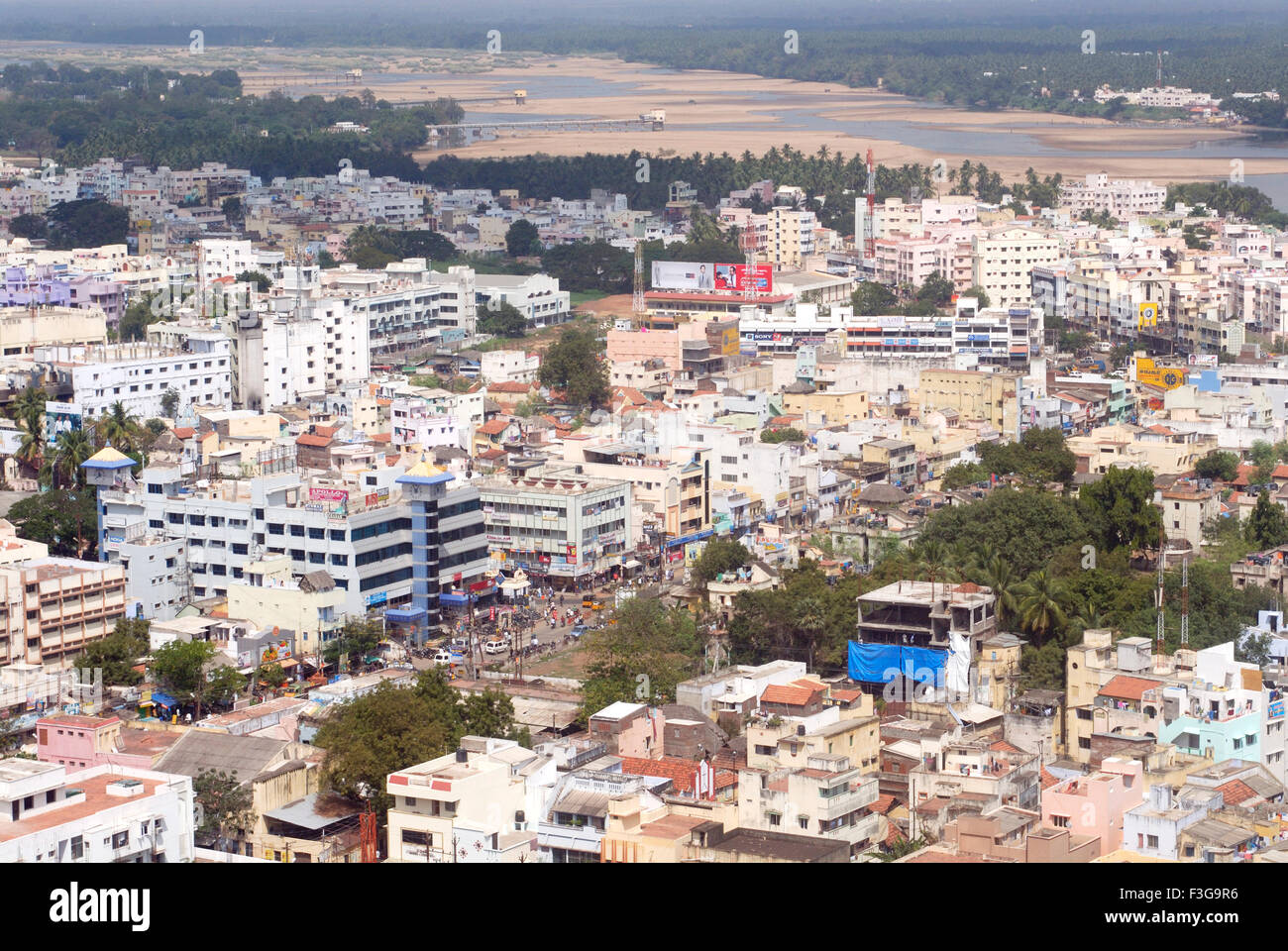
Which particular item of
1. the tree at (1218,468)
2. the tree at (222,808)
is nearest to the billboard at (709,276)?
the tree at (1218,468)

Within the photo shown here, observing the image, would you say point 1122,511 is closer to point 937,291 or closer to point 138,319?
point 937,291

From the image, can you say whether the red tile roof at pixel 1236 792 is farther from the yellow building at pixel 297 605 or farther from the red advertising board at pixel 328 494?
the red advertising board at pixel 328 494

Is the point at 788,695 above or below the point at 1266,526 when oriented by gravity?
above

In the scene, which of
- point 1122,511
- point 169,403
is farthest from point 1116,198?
point 1122,511

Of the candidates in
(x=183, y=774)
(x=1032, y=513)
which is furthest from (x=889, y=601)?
(x=183, y=774)
